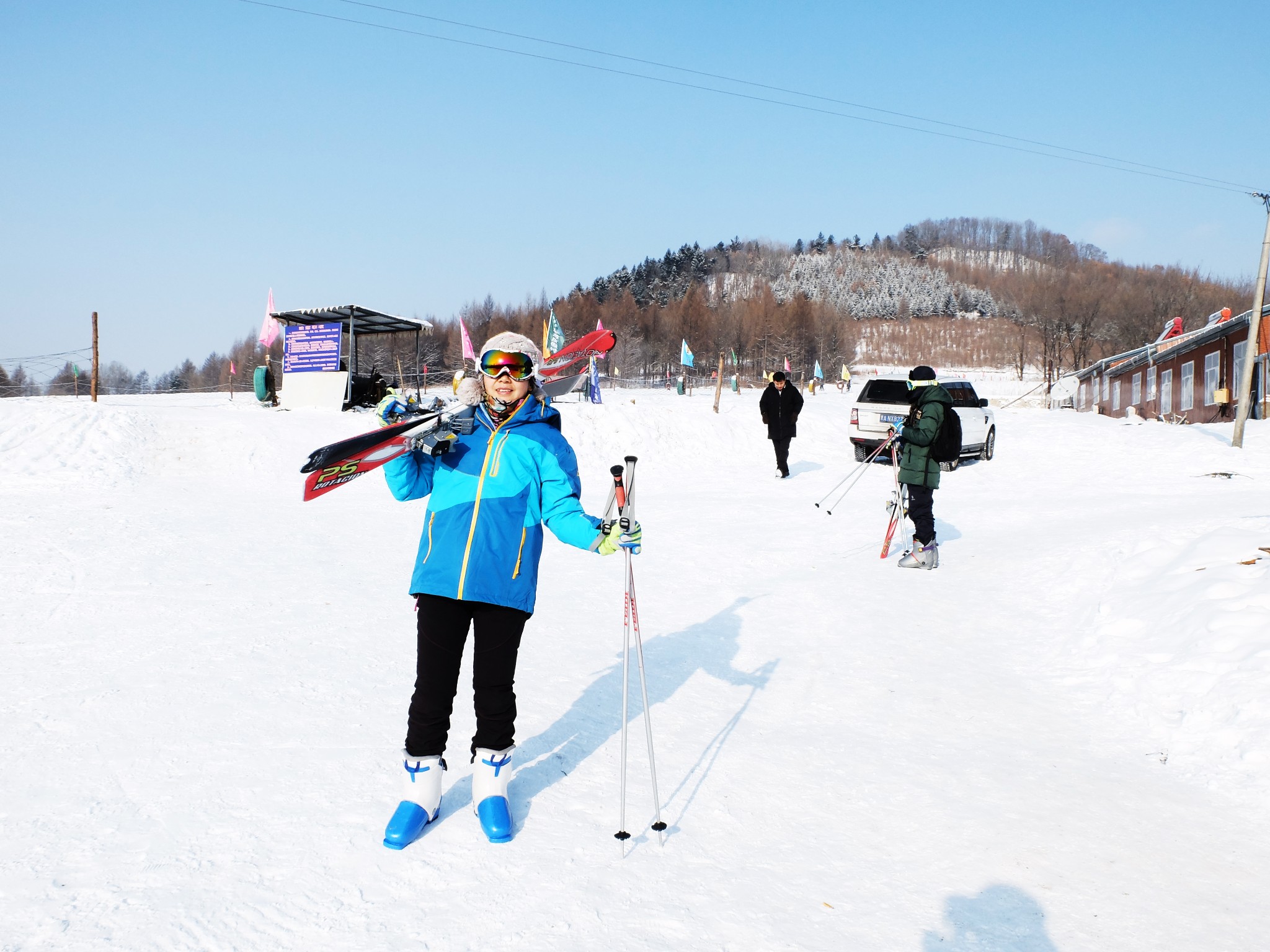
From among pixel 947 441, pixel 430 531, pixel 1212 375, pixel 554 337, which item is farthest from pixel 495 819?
pixel 1212 375

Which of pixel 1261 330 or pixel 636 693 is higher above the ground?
pixel 1261 330

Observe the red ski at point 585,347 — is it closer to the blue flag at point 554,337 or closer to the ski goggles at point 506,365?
the ski goggles at point 506,365

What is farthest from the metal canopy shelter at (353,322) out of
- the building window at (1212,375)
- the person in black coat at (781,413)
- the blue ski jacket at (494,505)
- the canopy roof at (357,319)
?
the building window at (1212,375)

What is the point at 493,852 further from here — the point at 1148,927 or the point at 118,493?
the point at 118,493

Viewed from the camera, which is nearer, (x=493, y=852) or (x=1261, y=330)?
(x=493, y=852)

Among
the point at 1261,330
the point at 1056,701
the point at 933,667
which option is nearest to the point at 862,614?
the point at 933,667

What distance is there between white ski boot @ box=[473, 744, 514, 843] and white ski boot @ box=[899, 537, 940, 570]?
6.20 m

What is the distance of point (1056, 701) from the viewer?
4.93 m

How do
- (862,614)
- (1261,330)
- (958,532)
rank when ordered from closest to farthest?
(862,614), (958,532), (1261,330)

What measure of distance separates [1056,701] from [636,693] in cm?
275

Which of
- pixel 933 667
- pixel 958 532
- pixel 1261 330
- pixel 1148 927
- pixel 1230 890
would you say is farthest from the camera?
pixel 1261 330

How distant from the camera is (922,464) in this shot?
8055 millimetres

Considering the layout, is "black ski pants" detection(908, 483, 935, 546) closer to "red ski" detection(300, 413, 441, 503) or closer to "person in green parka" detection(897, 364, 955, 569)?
"person in green parka" detection(897, 364, 955, 569)

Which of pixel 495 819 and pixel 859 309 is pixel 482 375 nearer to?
pixel 495 819
